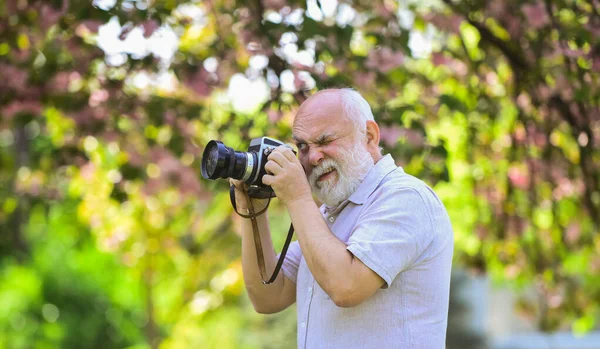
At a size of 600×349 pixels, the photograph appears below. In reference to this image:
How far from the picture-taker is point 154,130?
522cm

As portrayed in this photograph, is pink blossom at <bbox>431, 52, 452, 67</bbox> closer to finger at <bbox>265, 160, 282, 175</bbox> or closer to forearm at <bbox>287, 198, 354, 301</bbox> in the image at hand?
finger at <bbox>265, 160, 282, 175</bbox>

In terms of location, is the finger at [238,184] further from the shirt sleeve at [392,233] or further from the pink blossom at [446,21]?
the pink blossom at [446,21]

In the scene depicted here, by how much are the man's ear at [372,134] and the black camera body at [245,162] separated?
0.23 metres

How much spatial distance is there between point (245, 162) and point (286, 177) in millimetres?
165

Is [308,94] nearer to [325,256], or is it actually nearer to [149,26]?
[149,26]

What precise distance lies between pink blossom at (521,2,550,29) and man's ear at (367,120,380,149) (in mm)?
2096

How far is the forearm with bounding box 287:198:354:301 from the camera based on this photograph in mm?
1867

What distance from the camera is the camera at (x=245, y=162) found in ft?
7.02

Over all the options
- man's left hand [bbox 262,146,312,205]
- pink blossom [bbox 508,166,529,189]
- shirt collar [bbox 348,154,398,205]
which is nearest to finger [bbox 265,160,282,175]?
man's left hand [bbox 262,146,312,205]

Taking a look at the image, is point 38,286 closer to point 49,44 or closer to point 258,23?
point 49,44

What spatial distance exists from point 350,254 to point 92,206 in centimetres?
601

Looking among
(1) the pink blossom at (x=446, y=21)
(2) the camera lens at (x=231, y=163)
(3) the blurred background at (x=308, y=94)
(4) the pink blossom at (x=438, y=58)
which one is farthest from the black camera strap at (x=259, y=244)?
(4) the pink blossom at (x=438, y=58)

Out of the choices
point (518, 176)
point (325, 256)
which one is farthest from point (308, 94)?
point (518, 176)

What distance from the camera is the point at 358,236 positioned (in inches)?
75.6
